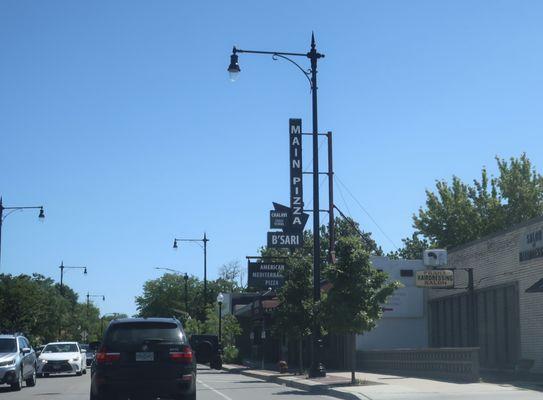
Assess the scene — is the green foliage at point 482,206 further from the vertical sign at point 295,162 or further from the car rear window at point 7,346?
the car rear window at point 7,346

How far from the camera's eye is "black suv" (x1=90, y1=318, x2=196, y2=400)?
15.2m

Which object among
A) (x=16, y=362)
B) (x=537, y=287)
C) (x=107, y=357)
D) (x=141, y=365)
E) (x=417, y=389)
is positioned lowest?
(x=417, y=389)

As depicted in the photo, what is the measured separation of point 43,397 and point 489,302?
16.8 m

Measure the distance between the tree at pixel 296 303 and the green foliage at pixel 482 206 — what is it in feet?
70.7

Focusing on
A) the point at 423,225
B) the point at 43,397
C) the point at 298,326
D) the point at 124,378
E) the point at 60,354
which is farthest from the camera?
the point at 423,225

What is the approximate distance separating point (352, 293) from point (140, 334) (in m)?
10.5

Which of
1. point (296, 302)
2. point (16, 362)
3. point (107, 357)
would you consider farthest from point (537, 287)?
point (16, 362)

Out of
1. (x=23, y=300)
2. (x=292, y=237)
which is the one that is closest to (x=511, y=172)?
(x=292, y=237)

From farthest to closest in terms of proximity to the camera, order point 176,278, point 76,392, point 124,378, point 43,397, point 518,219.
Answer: point 176,278
point 518,219
point 76,392
point 43,397
point 124,378

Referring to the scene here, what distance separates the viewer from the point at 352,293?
24.8 m

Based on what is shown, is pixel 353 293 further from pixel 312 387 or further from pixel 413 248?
pixel 413 248

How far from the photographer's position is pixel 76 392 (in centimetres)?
2386

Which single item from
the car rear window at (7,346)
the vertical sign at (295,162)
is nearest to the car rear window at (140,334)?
the car rear window at (7,346)

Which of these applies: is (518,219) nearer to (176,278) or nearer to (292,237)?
(292,237)
